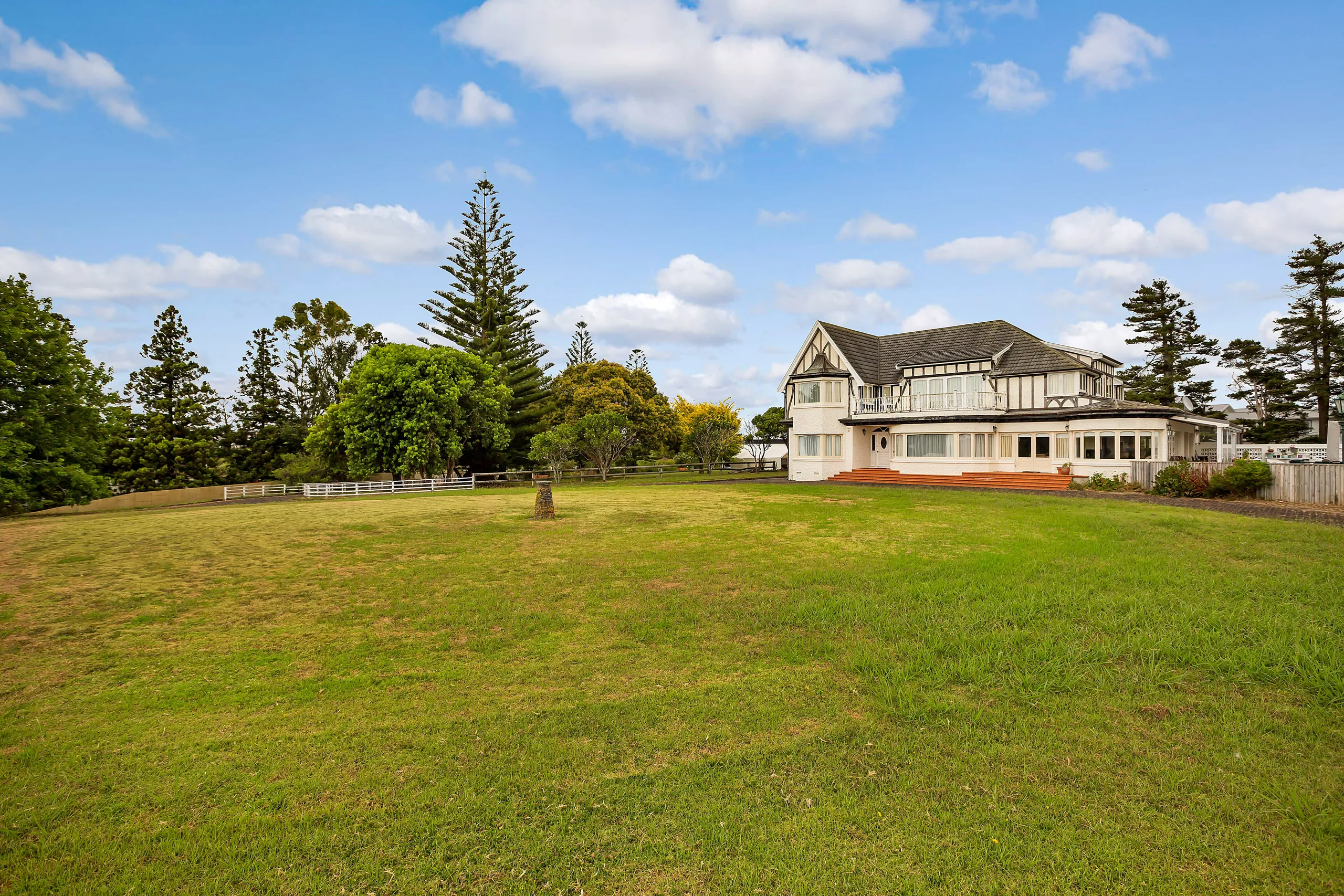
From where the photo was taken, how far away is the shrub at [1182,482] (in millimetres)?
20266

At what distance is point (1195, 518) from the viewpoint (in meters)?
14.5

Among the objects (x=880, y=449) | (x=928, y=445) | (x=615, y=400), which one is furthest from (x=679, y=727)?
(x=615, y=400)

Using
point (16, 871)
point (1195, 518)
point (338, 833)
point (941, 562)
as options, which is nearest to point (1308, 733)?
point (941, 562)

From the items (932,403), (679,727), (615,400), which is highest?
(615,400)

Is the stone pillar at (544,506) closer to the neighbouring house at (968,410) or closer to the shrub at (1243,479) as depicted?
the neighbouring house at (968,410)

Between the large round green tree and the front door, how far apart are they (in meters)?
21.3

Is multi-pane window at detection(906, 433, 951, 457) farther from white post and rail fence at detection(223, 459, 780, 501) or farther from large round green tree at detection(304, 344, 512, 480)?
large round green tree at detection(304, 344, 512, 480)

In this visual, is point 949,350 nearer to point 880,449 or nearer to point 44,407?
point 880,449

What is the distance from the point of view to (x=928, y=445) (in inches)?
1216

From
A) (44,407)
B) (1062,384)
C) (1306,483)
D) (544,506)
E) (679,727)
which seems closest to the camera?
(679,727)

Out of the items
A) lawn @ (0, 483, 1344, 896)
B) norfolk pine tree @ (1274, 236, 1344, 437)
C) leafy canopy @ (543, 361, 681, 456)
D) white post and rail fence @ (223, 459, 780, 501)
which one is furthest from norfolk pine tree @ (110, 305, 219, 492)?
norfolk pine tree @ (1274, 236, 1344, 437)

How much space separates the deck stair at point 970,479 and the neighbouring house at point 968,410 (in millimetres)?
742

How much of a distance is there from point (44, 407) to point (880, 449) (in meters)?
37.8

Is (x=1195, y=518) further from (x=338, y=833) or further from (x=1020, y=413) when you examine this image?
(x=338, y=833)
